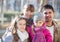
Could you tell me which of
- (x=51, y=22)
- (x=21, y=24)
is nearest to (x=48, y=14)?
(x=51, y=22)

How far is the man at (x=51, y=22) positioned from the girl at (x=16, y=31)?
174 mm

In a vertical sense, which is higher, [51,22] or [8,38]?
[51,22]

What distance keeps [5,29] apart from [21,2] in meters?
0.23

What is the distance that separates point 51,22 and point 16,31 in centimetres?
27

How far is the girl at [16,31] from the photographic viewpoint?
154 cm

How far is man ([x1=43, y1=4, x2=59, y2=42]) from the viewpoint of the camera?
1.57 meters

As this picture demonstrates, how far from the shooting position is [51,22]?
5.22ft


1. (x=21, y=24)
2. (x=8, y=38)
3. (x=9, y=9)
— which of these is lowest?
(x=8, y=38)

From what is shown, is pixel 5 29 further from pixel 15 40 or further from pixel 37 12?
pixel 37 12

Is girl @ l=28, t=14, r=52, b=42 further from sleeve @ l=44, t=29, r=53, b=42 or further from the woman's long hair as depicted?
the woman's long hair

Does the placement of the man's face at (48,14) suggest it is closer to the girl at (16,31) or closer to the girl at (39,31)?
the girl at (39,31)

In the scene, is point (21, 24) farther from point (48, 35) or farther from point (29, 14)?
point (48, 35)

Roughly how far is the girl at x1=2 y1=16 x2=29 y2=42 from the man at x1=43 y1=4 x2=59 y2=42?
174mm

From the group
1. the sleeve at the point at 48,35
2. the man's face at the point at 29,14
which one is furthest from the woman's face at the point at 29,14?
the sleeve at the point at 48,35
